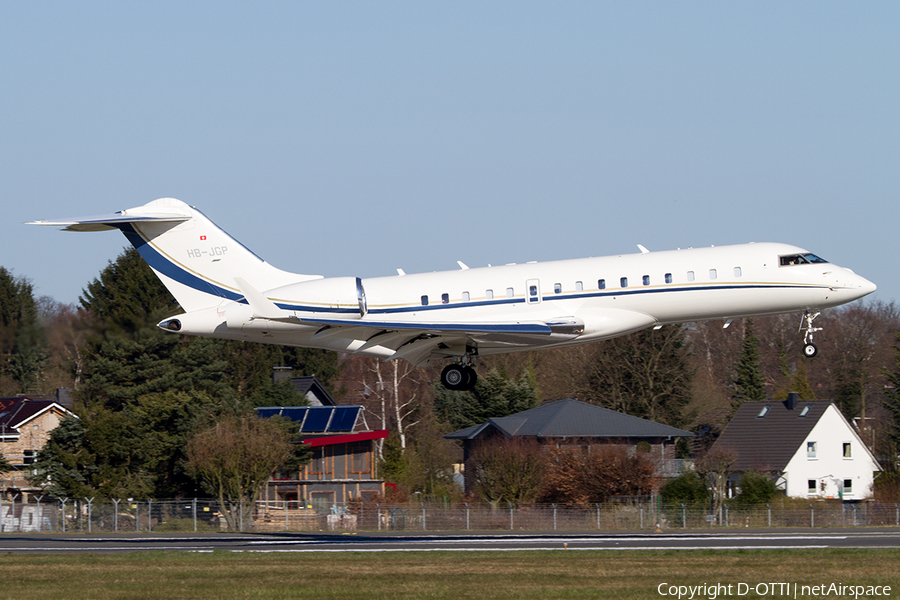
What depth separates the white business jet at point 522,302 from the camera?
2334cm

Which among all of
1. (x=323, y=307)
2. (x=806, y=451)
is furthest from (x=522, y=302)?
(x=806, y=451)

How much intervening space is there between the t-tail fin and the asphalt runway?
6.24 metres

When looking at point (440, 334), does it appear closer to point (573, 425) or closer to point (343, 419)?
point (343, 419)

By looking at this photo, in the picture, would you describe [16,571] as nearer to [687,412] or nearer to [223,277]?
[223,277]

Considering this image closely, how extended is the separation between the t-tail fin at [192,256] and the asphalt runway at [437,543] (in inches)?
246

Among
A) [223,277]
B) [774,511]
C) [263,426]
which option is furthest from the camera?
[263,426]

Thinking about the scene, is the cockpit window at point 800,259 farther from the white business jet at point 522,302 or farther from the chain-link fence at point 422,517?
the chain-link fence at point 422,517

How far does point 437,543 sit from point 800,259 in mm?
11244

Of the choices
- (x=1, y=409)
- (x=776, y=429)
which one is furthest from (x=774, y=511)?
(x=1, y=409)

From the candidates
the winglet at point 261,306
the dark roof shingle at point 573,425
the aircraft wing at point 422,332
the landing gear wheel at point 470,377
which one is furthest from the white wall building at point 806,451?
the winglet at point 261,306

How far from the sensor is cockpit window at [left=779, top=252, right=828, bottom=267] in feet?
77.4

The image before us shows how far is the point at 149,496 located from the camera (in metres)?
43.4

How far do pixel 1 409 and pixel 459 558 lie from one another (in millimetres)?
29993
